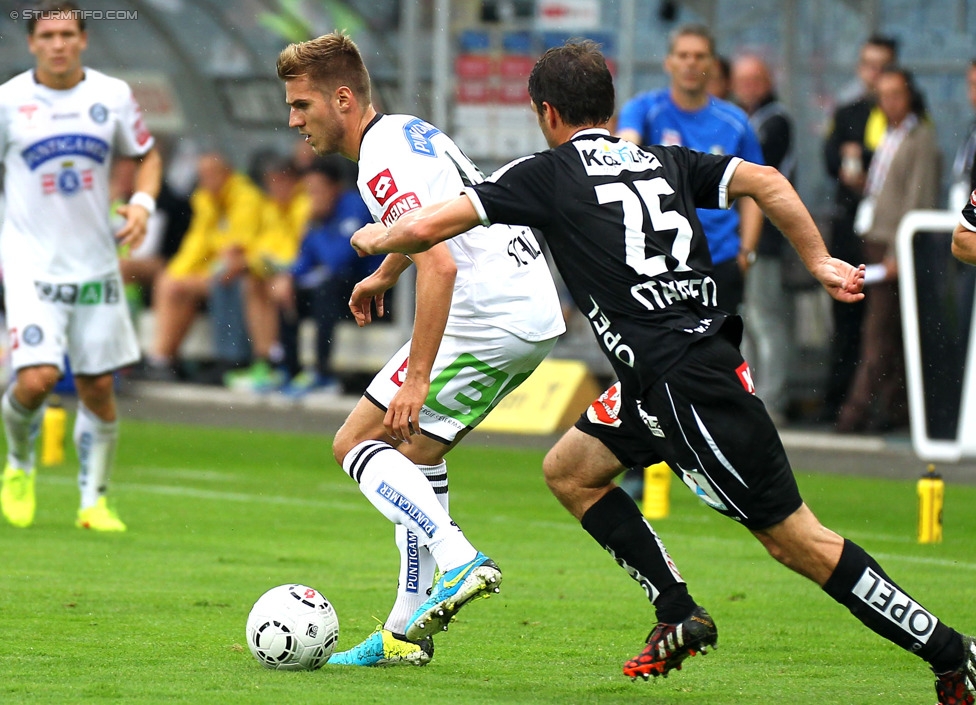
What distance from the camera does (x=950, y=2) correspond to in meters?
14.4

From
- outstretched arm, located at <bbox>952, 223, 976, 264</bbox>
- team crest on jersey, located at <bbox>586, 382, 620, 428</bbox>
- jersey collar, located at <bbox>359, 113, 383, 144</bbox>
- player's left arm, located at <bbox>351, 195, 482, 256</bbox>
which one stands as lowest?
team crest on jersey, located at <bbox>586, 382, 620, 428</bbox>

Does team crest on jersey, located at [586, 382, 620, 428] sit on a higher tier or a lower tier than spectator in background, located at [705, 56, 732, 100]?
lower

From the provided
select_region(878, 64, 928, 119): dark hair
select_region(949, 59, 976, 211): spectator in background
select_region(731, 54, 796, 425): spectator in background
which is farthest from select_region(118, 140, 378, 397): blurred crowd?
select_region(949, 59, 976, 211): spectator in background

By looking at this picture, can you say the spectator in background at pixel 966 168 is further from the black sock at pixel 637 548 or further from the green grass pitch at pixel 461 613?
the black sock at pixel 637 548

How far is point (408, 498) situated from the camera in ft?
18.7

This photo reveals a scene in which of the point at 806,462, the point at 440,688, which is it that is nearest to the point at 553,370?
the point at 806,462

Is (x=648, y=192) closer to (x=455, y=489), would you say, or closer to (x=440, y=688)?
(x=440, y=688)

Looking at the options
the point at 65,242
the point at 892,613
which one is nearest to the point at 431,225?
the point at 892,613

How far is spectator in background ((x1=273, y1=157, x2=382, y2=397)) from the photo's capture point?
16312 millimetres

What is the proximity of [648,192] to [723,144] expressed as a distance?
4.67m

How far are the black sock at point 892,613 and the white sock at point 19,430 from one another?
5.48 metres

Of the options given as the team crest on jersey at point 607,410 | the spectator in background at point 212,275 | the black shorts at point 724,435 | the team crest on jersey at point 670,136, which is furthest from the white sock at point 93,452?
the spectator in background at point 212,275

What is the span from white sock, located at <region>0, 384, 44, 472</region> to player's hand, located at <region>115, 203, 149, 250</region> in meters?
1.03

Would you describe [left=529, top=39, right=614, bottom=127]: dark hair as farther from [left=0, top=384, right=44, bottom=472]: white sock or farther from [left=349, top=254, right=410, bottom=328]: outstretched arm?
[left=0, top=384, right=44, bottom=472]: white sock
